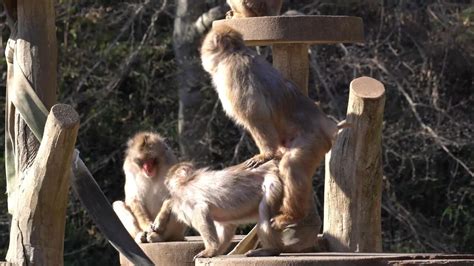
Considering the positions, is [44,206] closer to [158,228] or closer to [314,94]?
[158,228]

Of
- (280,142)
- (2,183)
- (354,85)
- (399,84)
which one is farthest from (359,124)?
(2,183)

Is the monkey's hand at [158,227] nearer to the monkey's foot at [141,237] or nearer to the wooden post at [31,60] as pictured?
the monkey's foot at [141,237]

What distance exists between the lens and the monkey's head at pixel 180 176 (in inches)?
248

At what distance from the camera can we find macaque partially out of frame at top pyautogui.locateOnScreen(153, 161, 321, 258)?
19.4ft

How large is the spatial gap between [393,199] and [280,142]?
584 centimetres

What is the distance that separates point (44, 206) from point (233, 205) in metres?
0.99

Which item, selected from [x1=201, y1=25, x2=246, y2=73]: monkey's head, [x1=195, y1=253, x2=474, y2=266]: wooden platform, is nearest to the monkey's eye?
[x1=201, y1=25, x2=246, y2=73]: monkey's head

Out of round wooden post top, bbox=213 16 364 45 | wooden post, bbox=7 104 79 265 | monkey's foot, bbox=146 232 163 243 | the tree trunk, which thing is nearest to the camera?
wooden post, bbox=7 104 79 265

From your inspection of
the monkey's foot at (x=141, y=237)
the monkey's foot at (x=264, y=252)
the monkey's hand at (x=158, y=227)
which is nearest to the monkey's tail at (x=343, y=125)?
the monkey's foot at (x=264, y=252)

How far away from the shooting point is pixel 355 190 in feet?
23.9

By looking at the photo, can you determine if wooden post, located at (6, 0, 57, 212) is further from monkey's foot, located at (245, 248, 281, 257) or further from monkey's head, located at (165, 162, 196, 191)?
monkey's foot, located at (245, 248, 281, 257)

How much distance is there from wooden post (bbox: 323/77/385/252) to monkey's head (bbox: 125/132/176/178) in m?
1.06

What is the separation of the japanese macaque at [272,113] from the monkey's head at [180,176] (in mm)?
391

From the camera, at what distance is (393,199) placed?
11750 millimetres
